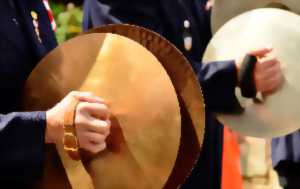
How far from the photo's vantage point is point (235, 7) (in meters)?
1.00

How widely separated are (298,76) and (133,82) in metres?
0.33

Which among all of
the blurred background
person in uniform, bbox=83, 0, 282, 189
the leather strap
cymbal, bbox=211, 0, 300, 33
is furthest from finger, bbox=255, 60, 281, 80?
the blurred background

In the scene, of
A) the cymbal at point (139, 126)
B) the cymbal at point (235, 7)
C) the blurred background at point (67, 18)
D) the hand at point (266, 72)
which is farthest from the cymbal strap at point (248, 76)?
the blurred background at point (67, 18)

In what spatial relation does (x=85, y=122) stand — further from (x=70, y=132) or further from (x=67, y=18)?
(x=67, y=18)

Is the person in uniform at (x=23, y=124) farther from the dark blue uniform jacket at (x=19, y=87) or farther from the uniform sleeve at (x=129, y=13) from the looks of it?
the uniform sleeve at (x=129, y=13)

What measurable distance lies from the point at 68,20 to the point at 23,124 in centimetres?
118

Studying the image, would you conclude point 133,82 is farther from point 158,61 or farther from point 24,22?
point 24,22

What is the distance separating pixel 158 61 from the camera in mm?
683

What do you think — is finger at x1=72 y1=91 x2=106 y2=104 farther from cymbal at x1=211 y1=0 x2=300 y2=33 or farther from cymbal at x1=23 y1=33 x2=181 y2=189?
cymbal at x1=211 y1=0 x2=300 y2=33

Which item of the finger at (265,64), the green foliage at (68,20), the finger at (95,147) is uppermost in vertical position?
the finger at (95,147)

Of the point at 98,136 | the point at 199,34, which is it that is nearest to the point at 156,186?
the point at 98,136

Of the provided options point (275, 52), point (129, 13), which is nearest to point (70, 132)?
point (129, 13)

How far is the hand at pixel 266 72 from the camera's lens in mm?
875

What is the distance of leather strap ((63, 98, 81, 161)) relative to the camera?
619mm
